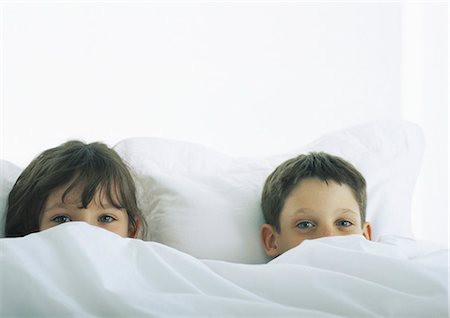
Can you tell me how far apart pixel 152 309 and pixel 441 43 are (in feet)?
5.10

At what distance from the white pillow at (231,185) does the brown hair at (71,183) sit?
8 cm

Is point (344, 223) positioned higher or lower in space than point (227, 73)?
lower

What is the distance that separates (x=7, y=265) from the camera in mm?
862

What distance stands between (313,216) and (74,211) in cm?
46

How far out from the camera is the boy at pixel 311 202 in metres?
1.31

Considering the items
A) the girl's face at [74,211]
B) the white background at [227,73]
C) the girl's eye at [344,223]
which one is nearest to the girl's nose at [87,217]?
the girl's face at [74,211]

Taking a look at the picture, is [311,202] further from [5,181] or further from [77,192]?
[5,181]

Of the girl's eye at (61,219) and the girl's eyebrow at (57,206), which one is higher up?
the girl's eyebrow at (57,206)

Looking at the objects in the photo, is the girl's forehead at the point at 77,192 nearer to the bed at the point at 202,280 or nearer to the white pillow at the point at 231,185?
the white pillow at the point at 231,185

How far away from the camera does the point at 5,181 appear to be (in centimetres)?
130

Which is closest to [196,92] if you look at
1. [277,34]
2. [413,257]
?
[277,34]

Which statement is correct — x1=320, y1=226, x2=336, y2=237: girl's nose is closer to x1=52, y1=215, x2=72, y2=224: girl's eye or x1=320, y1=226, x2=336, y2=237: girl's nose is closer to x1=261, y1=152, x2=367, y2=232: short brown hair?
x1=261, y1=152, x2=367, y2=232: short brown hair

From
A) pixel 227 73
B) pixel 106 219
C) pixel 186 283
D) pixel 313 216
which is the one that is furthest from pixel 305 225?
pixel 227 73

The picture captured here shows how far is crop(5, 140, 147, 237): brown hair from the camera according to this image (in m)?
1.24
